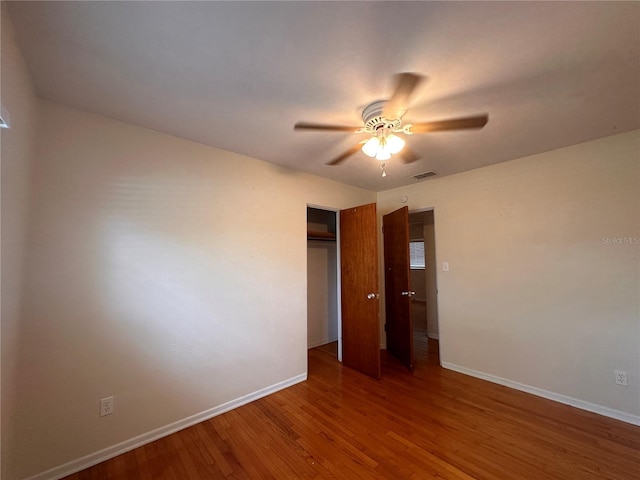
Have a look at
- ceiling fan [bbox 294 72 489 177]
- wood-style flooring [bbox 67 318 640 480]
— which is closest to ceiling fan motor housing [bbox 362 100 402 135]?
ceiling fan [bbox 294 72 489 177]

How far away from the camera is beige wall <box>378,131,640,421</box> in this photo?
2.17m

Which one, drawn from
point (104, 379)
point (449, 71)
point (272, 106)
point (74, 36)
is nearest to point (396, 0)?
point (449, 71)

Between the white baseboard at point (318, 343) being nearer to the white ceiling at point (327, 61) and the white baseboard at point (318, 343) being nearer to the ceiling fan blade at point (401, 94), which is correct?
the white ceiling at point (327, 61)

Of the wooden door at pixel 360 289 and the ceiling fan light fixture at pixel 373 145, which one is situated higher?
the ceiling fan light fixture at pixel 373 145

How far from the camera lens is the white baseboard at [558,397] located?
2113 mm

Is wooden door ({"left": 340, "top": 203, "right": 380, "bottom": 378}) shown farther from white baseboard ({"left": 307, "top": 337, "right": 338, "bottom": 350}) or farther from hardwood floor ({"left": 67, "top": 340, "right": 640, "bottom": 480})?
white baseboard ({"left": 307, "top": 337, "right": 338, "bottom": 350})

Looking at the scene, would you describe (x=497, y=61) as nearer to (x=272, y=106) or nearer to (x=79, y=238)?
(x=272, y=106)

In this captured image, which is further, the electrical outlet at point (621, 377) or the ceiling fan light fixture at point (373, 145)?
the electrical outlet at point (621, 377)

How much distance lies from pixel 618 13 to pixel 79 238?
3235mm

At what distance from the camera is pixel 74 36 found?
1196 millimetres

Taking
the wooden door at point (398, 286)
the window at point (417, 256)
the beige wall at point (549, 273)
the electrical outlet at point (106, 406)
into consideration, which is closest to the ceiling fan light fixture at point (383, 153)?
the wooden door at point (398, 286)

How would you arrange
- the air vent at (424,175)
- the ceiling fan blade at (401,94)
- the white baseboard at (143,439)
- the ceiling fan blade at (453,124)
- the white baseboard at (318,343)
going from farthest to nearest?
the white baseboard at (318,343) < the air vent at (424,175) < the ceiling fan blade at (453,124) < the white baseboard at (143,439) < the ceiling fan blade at (401,94)

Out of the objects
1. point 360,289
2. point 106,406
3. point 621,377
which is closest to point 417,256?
point 360,289

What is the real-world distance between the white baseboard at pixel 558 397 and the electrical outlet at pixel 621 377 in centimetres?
25
